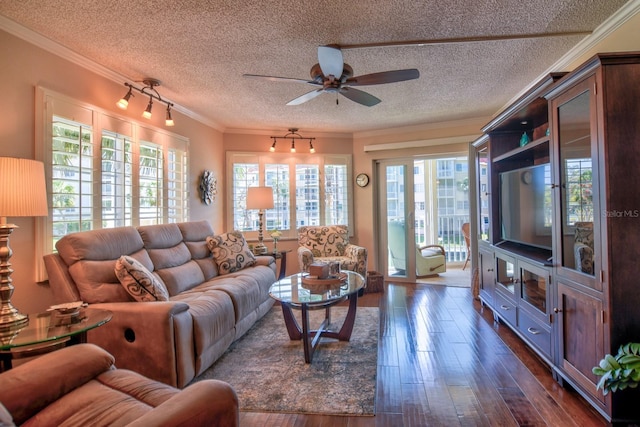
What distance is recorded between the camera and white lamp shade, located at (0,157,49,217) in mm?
1670

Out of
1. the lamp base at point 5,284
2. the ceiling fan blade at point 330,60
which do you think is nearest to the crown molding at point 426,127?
the ceiling fan blade at point 330,60

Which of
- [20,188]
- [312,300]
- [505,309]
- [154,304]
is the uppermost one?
[20,188]

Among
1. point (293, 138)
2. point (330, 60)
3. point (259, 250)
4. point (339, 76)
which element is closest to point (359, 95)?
point (339, 76)

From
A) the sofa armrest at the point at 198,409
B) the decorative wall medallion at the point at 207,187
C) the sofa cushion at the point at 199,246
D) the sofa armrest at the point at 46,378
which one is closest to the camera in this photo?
the sofa armrest at the point at 198,409

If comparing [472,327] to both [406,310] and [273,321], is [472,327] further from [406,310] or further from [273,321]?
[273,321]

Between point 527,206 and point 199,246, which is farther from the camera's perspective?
point 199,246

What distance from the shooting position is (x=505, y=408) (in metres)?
1.87

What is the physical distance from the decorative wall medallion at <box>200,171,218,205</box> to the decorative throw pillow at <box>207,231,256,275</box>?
3.19 ft

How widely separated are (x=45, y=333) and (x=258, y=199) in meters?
3.01

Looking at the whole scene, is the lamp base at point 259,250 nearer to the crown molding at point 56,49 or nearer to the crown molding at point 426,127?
the crown molding at point 56,49

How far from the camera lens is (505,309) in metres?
2.98

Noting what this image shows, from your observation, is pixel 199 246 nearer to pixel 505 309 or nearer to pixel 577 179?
pixel 505 309

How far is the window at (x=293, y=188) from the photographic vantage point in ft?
16.5

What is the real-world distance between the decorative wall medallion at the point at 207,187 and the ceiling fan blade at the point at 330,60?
278 centimetres
